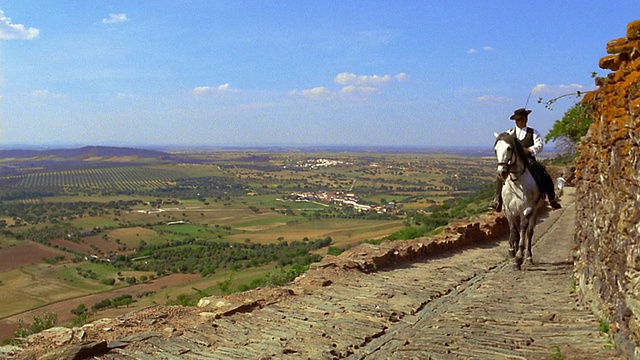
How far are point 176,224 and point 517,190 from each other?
237ft

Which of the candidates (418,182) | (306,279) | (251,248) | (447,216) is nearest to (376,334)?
(306,279)

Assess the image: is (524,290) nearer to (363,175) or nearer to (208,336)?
(208,336)

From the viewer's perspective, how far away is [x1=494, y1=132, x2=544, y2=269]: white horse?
901cm

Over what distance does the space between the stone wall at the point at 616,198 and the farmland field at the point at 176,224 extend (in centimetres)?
784

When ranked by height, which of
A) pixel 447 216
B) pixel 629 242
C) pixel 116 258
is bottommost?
pixel 116 258

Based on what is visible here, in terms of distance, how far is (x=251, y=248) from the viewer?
5159cm

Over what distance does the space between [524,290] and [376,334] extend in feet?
10.5

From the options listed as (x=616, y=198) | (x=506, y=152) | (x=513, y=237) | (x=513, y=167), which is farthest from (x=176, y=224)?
(x=616, y=198)

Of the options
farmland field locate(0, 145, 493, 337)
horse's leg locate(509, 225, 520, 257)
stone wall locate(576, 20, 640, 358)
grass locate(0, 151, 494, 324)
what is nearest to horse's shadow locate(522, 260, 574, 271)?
horse's leg locate(509, 225, 520, 257)

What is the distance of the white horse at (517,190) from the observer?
9.01 metres

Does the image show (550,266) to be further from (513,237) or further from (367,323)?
(367,323)

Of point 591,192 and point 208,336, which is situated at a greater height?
point 591,192

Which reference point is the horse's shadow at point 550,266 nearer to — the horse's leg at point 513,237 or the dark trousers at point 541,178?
the horse's leg at point 513,237

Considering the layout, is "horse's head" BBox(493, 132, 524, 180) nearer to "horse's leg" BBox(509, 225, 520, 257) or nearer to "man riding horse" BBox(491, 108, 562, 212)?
"man riding horse" BBox(491, 108, 562, 212)
